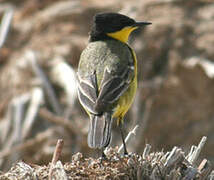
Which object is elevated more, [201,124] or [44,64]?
[44,64]

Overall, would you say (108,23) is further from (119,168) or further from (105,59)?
(119,168)

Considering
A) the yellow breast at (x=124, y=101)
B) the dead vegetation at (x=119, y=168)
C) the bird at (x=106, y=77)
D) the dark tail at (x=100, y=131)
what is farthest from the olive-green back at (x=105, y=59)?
the dead vegetation at (x=119, y=168)

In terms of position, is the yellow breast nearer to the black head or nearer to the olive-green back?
the olive-green back

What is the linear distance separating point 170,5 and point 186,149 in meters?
3.04

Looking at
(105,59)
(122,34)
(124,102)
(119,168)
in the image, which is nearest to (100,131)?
(119,168)

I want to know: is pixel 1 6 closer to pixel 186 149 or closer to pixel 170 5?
pixel 170 5

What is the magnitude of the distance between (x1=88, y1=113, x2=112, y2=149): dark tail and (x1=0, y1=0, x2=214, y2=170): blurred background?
145 inches

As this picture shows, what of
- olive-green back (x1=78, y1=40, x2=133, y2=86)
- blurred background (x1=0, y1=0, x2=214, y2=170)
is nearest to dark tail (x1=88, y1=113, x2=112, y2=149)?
olive-green back (x1=78, y1=40, x2=133, y2=86)

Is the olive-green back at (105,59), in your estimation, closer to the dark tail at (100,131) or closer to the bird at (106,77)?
the bird at (106,77)

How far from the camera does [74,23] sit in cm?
1273

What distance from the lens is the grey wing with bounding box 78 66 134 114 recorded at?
6.58 metres

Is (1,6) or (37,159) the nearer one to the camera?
(37,159)

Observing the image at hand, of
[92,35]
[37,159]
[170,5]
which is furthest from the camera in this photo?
[170,5]

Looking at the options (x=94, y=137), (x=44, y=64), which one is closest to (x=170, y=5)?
(x=44, y=64)
